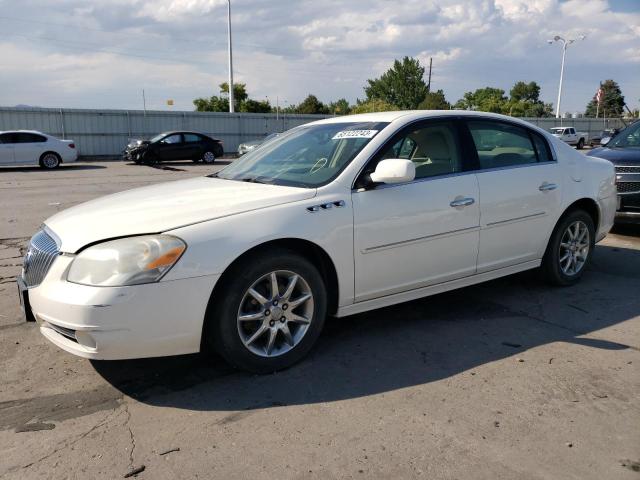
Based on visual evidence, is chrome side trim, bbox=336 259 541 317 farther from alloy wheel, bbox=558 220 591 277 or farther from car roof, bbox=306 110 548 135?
car roof, bbox=306 110 548 135

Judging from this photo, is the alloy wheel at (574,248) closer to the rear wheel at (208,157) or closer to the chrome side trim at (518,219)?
the chrome side trim at (518,219)

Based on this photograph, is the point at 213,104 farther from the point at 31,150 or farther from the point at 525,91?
the point at 525,91

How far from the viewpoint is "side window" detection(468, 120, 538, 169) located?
14.9ft

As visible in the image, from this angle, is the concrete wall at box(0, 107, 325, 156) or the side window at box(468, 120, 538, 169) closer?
the side window at box(468, 120, 538, 169)

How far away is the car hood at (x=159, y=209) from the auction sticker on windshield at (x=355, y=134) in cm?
70

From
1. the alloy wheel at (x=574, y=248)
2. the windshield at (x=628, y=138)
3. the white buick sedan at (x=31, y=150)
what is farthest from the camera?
the white buick sedan at (x=31, y=150)

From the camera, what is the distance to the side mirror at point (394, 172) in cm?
366

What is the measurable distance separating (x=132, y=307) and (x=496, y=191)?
2.89 meters

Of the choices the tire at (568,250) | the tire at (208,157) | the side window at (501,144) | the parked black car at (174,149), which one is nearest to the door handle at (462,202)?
the side window at (501,144)

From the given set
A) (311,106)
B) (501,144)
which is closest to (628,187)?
(501,144)

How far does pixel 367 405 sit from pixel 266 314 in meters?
0.81

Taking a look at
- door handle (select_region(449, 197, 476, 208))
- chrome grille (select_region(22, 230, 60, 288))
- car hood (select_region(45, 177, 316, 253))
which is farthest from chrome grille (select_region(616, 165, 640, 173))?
chrome grille (select_region(22, 230, 60, 288))

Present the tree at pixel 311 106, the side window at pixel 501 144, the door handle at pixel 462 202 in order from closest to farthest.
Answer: the door handle at pixel 462 202 → the side window at pixel 501 144 → the tree at pixel 311 106

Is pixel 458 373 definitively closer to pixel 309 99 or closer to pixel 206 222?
pixel 206 222
